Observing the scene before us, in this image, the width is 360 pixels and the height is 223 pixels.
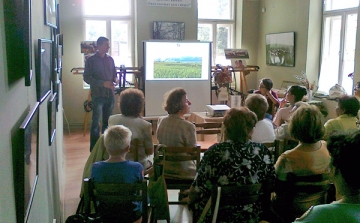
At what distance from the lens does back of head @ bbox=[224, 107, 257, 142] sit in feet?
6.77

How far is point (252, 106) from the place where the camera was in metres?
3.03

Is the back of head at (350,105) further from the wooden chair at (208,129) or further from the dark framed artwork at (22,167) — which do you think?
the dark framed artwork at (22,167)

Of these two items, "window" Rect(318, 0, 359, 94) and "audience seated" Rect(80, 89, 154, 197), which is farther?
"window" Rect(318, 0, 359, 94)

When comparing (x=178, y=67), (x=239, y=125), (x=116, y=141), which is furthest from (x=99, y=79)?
(x=239, y=125)

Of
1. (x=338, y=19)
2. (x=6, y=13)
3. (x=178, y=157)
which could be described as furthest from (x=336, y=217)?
(x=338, y=19)

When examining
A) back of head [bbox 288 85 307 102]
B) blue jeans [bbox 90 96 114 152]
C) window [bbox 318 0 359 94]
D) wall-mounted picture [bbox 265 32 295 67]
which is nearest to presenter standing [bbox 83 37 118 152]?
blue jeans [bbox 90 96 114 152]

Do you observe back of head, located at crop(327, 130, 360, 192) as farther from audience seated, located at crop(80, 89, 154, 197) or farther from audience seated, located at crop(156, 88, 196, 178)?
audience seated, located at crop(80, 89, 154, 197)

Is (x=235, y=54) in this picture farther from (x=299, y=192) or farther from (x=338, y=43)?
(x=299, y=192)

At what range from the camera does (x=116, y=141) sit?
223 centimetres

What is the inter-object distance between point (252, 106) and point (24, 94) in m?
2.01

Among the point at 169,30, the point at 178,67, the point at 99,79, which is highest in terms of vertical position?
the point at 169,30

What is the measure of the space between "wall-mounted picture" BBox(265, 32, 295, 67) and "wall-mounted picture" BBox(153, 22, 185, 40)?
192cm

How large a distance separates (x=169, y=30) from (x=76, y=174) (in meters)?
3.57

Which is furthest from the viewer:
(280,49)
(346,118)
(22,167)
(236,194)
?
(280,49)
